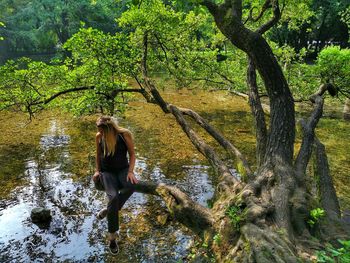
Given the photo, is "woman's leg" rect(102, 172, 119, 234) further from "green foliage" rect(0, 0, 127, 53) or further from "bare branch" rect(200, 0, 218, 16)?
"green foliage" rect(0, 0, 127, 53)

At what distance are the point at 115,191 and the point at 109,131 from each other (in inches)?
45.9

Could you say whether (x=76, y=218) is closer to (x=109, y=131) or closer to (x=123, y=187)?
(x=123, y=187)

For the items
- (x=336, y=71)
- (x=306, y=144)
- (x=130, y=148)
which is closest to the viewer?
(x=130, y=148)

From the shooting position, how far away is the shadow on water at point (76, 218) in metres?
7.41

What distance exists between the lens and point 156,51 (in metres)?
13.5

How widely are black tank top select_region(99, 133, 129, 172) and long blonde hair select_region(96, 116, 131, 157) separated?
0.09 meters

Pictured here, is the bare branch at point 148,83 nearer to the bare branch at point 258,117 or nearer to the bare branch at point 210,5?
the bare branch at point 258,117

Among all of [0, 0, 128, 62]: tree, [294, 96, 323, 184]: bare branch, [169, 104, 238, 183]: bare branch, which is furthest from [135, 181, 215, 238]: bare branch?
[0, 0, 128, 62]: tree

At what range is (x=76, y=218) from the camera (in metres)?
8.88

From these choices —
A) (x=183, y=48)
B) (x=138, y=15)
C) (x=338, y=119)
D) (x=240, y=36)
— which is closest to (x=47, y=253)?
(x=240, y=36)

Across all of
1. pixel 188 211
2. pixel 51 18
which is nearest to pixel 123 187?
pixel 188 211

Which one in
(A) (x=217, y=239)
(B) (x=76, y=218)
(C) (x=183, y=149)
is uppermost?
(A) (x=217, y=239)

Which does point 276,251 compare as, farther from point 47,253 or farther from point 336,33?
point 336,33

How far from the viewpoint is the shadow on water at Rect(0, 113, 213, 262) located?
7.41 meters
